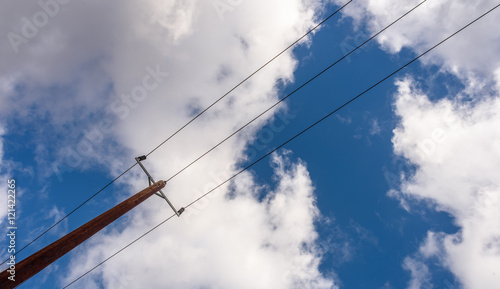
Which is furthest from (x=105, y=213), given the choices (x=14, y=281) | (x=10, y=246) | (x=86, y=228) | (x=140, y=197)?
(x=10, y=246)

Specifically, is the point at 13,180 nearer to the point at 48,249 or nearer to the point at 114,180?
the point at 114,180

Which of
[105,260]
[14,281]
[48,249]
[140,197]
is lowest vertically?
[14,281]

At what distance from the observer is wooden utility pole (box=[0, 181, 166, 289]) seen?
4.52 metres

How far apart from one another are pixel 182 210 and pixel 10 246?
18.5 feet

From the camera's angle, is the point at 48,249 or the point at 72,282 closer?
the point at 48,249

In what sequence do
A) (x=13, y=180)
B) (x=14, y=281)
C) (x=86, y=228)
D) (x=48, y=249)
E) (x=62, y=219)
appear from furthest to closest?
1. (x=62, y=219)
2. (x=13, y=180)
3. (x=86, y=228)
4. (x=48, y=249)
5. (x=14, y=281)

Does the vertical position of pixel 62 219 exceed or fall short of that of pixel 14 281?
it exceeds it

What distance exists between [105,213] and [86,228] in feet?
2.11

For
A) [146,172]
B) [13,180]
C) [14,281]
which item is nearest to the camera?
[14,281]

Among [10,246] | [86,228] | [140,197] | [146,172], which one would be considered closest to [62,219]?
[10,246]

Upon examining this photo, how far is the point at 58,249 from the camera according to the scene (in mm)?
5301

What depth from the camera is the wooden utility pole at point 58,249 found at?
14.8 feet

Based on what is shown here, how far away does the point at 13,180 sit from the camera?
27.9 feet

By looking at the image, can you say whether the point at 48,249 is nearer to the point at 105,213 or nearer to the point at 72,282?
the point at 105,213
